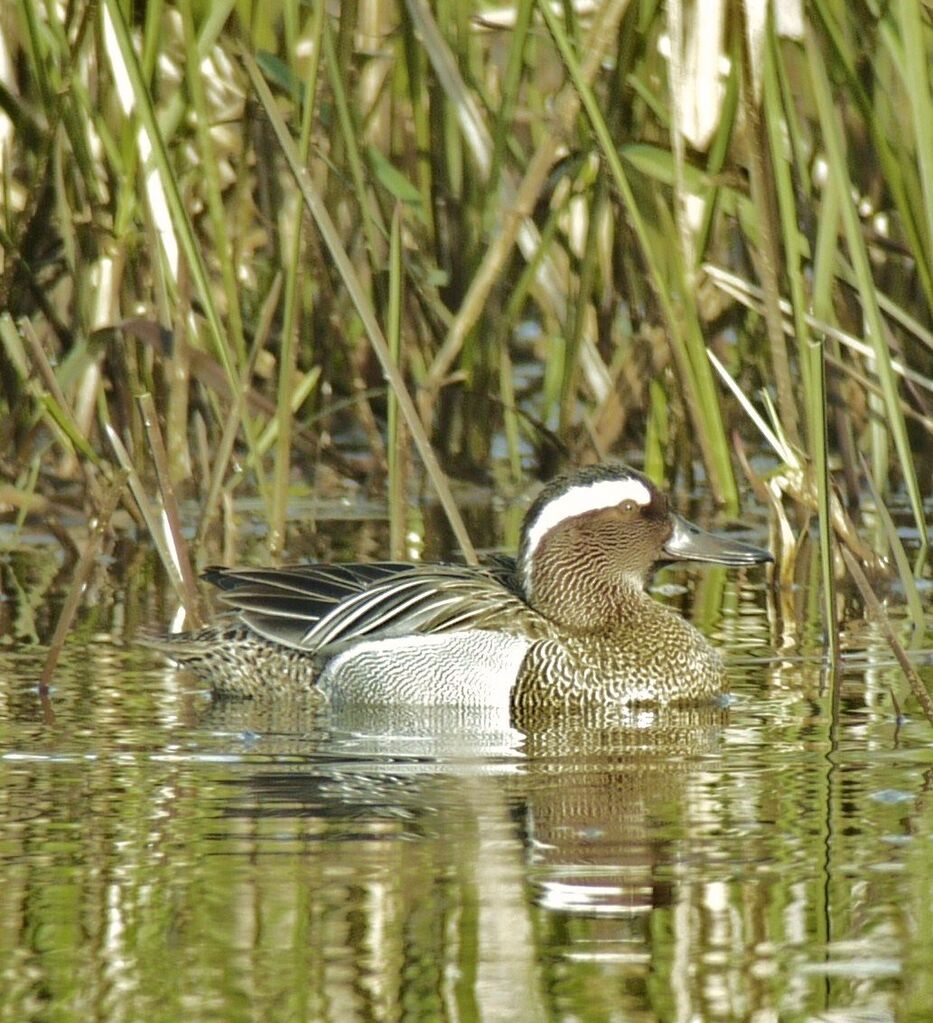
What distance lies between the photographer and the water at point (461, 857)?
151 inches

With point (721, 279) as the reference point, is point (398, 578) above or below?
below

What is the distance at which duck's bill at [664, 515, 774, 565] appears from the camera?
734cm

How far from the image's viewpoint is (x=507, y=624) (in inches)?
282

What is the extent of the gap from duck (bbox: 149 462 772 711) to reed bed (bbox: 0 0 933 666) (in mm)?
250

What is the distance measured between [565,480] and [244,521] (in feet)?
6.94

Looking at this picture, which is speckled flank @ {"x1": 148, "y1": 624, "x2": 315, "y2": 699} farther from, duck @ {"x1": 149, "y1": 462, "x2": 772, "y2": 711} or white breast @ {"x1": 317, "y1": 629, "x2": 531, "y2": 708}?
white breast @ {"x1": 317, "y1": 629, "x2": 531, "y2": 708}

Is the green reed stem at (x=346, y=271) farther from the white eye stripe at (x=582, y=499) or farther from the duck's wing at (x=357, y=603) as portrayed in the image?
the white eye stripe at (x=582, y=499)

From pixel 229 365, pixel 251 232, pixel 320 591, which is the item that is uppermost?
pixel 251 232

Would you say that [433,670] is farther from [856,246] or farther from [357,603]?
[856,246]

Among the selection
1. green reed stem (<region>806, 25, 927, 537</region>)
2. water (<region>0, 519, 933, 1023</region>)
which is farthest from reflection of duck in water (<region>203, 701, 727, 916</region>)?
green reed stem (<region>806, 25, 927, 537</region>)

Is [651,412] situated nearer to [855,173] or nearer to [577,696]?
[855,173]

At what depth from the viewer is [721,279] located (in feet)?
25.3

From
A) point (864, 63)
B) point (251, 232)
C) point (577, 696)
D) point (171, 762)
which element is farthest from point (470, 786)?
point (251, 232)

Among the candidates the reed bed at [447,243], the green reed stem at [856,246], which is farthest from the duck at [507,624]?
the green reed stem at [856,246]
